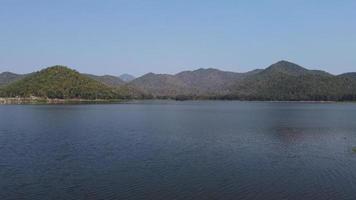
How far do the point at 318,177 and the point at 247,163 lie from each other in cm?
773

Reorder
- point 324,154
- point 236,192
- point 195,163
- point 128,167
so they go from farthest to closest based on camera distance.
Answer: point 324,154 → point 195,163 → point 128,167 → point 236,192

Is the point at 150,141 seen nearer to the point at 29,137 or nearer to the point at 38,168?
the point at 29,137

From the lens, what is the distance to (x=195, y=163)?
38.2 metres

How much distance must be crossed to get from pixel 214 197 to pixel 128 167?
465 inches

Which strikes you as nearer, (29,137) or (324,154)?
(324,154)

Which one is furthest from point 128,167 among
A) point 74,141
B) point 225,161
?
point 74,141

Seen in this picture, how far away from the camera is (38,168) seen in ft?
114

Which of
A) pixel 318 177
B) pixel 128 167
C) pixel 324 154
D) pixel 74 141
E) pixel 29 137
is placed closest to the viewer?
pixel 318 177

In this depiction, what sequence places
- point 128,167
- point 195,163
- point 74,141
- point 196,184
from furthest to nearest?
1. point 74,141
2. point 195,163
3. point 128,167
4. point 196,184

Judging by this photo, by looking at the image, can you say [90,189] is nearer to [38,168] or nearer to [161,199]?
[161,199]

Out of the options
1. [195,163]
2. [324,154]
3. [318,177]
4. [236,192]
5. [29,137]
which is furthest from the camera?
[29,137]

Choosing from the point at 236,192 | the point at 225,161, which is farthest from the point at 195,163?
the point at 236,192

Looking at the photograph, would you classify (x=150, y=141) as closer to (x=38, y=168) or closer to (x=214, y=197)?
(x=38, y=168)

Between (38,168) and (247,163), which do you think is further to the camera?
(247,163)
